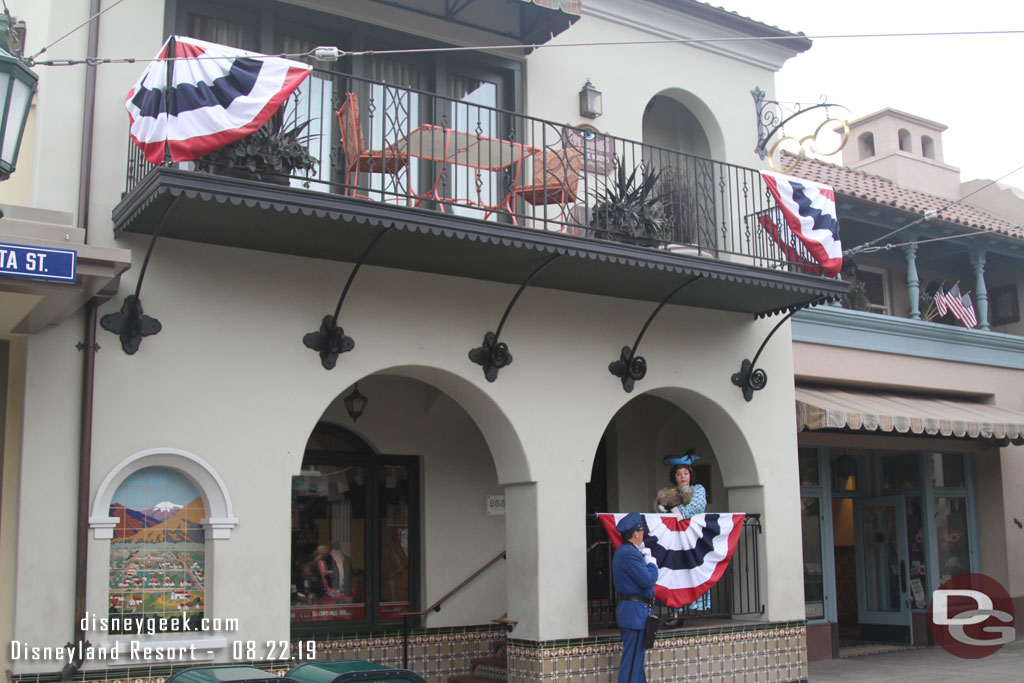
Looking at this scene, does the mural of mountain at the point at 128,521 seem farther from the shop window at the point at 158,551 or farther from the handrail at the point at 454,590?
the handrail at the point at 454,590

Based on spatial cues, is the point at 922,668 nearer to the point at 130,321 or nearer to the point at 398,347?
the point at 398,347

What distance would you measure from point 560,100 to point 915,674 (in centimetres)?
820

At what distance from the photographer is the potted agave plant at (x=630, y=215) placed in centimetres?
1048

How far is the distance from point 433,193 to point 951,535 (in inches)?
431

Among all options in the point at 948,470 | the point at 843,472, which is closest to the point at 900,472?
the point at 948,470

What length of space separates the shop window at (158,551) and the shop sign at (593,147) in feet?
15.8

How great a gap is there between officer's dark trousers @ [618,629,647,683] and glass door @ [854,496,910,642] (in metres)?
7.38

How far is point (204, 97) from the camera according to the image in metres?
8.12

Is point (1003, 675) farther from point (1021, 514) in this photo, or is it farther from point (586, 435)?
point (586, 435)

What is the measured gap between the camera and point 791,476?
12.3m

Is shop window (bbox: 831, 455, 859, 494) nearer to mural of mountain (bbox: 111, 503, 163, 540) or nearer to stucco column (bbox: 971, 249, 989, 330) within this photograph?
stucco column (bbox: 971, 249, 989, 330)

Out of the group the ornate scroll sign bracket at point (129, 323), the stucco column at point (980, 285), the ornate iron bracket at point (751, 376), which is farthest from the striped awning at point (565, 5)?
the stucco column at point (980, 285)

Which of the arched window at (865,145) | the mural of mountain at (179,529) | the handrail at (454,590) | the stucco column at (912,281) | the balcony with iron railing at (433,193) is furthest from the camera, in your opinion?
the arched window at (865,145)

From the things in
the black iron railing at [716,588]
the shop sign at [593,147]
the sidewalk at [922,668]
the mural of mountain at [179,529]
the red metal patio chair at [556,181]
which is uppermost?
the shop sign at [593,147]
